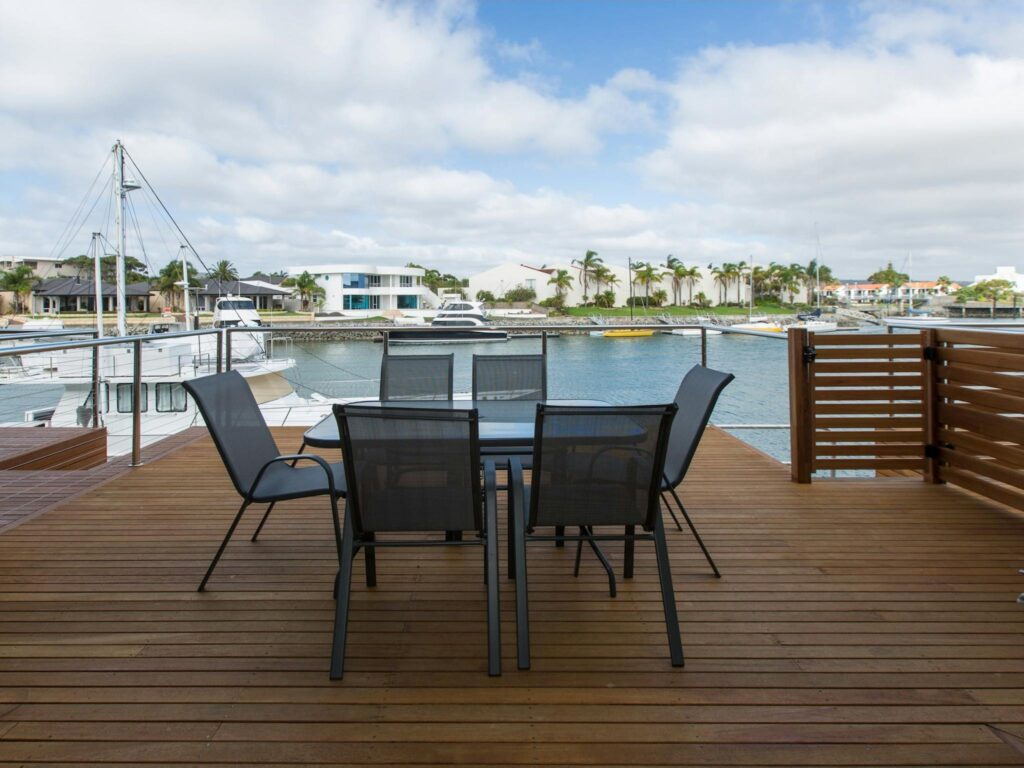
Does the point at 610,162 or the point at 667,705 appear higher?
the point at 610,162

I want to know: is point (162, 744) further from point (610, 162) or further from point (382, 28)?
point (610, 162)

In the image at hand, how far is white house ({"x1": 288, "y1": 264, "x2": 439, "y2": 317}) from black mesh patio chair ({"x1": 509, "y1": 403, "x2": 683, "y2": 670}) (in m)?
49.9

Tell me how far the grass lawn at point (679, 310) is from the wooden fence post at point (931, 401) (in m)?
39.5

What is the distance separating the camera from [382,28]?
1244 centimetres

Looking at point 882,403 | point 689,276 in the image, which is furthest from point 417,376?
point 689,276

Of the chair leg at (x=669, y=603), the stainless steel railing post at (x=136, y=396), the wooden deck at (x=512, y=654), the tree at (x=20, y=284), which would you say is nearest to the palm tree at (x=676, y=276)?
the tree at (x=20, y=284)

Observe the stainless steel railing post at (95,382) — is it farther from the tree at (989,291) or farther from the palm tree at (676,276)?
the palm tree at (676,276)

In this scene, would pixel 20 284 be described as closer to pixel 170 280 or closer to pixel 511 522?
pixel 170 280

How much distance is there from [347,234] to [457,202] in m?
25.0

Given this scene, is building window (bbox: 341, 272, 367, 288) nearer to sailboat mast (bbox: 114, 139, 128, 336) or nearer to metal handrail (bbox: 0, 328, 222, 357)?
sailboat mast (bbox: 114, 139, 128, 336)

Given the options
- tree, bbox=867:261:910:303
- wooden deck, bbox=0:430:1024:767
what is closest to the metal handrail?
wooden deck, bbox=0:430:1024:767

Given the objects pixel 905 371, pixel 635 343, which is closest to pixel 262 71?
pixel 635 343

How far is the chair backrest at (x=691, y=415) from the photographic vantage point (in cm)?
281

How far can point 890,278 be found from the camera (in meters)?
40.2
